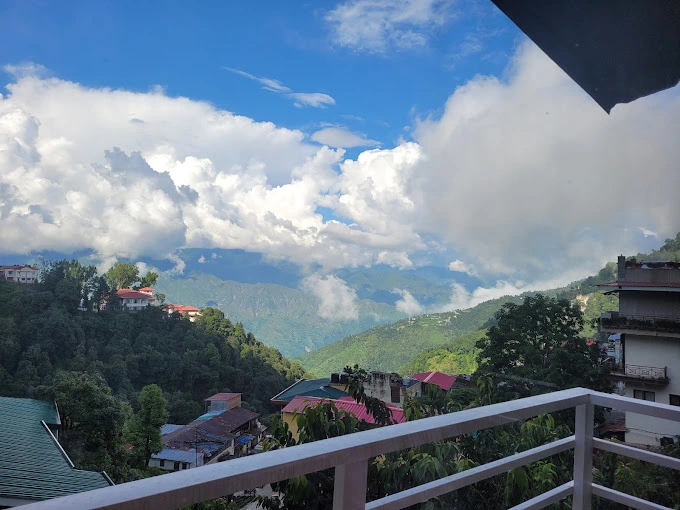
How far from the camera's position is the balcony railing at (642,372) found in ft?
9.32

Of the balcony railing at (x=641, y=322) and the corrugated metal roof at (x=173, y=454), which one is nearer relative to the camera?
the corrugated metal roof at (x=173, y=454)

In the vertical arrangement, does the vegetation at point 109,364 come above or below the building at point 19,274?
below

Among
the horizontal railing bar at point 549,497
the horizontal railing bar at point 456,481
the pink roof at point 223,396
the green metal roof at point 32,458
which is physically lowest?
the pink roof at point 223,396

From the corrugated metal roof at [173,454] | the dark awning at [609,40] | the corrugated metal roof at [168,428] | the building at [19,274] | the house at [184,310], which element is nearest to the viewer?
the dark awning at [609,40]

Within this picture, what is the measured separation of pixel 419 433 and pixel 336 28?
4317 millimetres

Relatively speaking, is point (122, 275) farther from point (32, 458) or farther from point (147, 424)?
point (32, 458)

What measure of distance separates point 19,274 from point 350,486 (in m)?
3.41

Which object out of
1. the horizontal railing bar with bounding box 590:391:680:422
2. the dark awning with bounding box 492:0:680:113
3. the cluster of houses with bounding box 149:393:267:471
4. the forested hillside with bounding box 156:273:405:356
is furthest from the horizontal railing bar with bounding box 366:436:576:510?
the forested hillside with bounding box 156:273:405:356

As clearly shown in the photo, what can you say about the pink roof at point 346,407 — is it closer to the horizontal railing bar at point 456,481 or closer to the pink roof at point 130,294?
the horizontal railing bar at point 456,481

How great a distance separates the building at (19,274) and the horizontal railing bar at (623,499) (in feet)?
11.1

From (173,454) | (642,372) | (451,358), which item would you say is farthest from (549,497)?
(451,358)

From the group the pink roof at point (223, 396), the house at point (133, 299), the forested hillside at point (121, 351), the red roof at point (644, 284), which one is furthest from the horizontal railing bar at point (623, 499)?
the house at point (133, 299)

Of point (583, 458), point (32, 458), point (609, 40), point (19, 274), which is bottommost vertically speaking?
point (32, 458)

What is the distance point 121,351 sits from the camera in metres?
3.42
